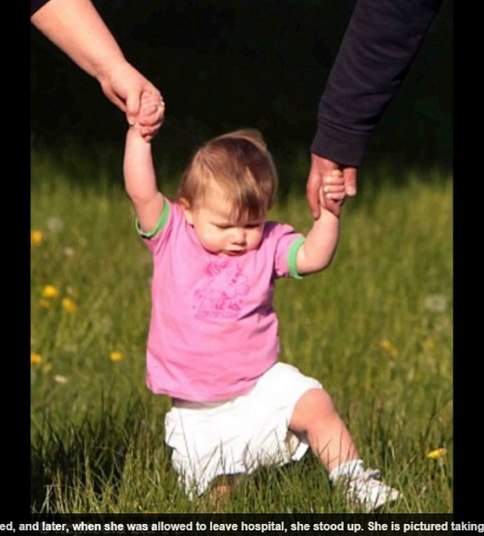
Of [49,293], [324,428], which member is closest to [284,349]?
[49,293]

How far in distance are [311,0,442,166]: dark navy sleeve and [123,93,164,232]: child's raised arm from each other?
43cm

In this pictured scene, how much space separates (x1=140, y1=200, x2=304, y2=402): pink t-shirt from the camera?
438cm

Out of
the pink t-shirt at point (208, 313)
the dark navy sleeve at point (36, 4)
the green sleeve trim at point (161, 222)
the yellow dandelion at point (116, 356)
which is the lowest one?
the pink t-shirt at point (208, 313)

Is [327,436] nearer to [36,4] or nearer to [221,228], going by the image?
[221,228]

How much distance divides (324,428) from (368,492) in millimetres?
219

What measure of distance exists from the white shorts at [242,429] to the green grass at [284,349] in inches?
2.3

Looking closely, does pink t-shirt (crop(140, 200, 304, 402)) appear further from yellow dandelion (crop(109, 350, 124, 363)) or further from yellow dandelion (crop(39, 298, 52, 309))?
yellow dandelion (crop(39, 298, 52, 309))

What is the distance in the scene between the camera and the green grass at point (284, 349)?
4.42 meters

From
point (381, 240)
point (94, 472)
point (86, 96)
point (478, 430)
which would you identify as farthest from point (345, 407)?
point (86, 96)

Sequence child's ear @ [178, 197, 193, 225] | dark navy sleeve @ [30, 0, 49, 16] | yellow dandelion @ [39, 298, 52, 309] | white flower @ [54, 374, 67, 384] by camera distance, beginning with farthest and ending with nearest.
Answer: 1. yellow dandelion @ [39, 298, 52, 309]
2. white flower @ [54, 374, 67, 384]
3. child's ear @ [178, 197, 193, 225]
4. dark navy sleeve @ [30, 0, 49, 16]

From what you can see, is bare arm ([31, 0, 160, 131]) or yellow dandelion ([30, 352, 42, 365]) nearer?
bare arm ([31, 0, 160, 131])

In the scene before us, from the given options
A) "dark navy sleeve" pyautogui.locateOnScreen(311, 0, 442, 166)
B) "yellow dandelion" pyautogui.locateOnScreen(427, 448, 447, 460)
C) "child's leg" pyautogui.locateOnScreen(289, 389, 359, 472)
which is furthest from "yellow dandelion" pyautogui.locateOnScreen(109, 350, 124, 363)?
"dark navy sleeve" pyautogui.locateOnScreen(311, 0, 442, 166)

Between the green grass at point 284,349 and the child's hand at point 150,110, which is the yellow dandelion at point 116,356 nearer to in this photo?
the green grass at point 284,349

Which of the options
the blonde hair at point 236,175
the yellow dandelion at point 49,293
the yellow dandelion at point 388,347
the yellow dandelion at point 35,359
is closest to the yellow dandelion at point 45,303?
the yellow dandelion at point 49,293
